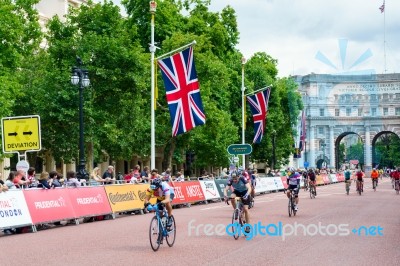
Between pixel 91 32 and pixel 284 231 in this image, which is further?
pixel 91 32

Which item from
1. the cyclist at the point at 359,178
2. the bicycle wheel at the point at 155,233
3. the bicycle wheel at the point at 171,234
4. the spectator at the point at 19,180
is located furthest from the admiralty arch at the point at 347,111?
the bicycle wheel at the point at 155,233

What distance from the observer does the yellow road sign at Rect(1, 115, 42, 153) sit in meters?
23.3

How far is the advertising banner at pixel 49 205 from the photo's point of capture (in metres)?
22.6

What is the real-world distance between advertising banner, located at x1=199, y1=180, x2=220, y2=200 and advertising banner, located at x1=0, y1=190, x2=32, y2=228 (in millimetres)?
18292

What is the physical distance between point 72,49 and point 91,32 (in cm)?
157

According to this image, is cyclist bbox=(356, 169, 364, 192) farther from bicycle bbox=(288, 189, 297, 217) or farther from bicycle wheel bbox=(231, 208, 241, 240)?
bicycle wheel bbox=(231, 208, 241, 240)

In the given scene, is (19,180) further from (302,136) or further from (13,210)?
(302,136)

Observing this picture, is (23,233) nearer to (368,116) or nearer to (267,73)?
(267,73)

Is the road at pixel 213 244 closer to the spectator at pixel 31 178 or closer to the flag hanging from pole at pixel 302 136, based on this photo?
the spectator at pixel 31 178

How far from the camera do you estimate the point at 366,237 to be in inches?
749

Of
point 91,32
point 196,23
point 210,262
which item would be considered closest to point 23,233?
point 210,262

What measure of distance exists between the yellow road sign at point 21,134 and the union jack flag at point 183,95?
8.98 m

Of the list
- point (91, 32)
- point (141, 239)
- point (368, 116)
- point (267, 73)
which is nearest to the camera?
point (141, 239)

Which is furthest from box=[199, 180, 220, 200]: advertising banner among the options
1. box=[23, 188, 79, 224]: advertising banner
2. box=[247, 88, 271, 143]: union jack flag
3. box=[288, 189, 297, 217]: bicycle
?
box=[23, 188, 79, 224]: advertising banner
